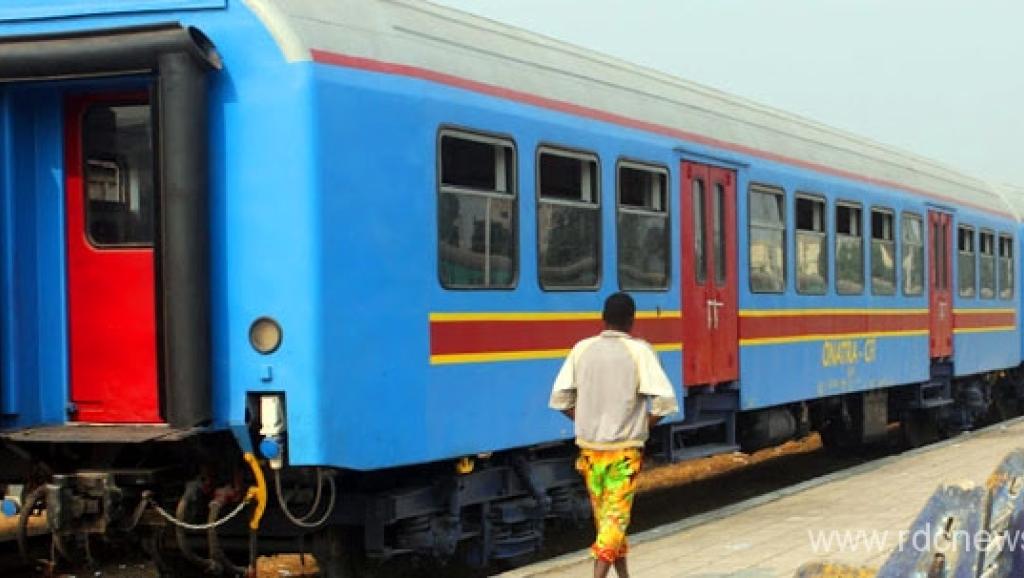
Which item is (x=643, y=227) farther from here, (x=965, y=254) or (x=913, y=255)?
(x=965, y=254)

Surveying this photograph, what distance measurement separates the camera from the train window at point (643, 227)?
31.0 feet

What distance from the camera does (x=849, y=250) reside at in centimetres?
1356

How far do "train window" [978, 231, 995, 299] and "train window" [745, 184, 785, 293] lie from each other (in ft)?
24.7

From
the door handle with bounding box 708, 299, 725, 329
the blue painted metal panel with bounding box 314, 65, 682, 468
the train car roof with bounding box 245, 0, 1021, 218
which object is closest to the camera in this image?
the blue painted metal panel with bounding box 314, 65, 682, 468

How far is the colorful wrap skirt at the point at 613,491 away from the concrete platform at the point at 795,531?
1159mm

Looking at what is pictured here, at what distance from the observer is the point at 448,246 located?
7.68 metres

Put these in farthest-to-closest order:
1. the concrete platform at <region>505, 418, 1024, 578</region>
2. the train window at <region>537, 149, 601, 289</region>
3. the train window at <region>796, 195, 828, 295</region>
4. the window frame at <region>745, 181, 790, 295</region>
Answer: the train window at <region>796, 195, 828, 295</region> < the window frame at <region>745, 181, 790, 295</region> < the train window at <region>537, 149, 601, 289</region> < the concrete platform at <region>505, 418, 1024, 578</region>

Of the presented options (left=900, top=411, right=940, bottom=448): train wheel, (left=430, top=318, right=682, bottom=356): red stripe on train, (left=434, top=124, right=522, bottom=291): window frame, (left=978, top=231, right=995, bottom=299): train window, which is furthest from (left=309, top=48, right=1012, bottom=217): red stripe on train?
(left=978, top=231, right=995, bottom=299): train window

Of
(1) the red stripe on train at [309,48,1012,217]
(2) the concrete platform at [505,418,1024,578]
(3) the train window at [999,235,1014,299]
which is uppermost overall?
(1) the red stripe on train at [309,48,1012,217]

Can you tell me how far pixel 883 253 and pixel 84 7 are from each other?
385 inches

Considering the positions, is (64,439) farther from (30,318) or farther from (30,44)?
(30,44)

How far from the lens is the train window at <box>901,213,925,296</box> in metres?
15.4

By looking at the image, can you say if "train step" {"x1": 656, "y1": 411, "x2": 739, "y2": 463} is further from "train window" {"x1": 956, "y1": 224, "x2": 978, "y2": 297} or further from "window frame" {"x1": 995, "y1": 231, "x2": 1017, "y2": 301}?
"window frame" {"x1": 995, "y1": 231, "x2": 1017, "y2": 301}

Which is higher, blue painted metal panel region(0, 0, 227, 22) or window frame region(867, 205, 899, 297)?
blue painted metal panel region(0, 0, 227, 22)
